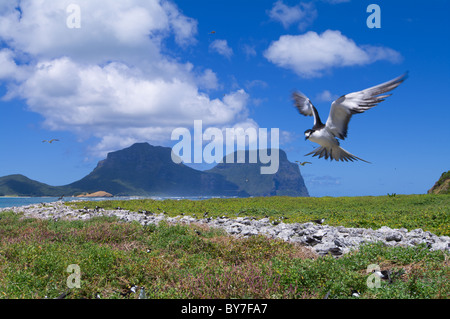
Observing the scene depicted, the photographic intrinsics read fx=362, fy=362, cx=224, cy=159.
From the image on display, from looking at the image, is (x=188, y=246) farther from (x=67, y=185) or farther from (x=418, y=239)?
(x=67, y=185)

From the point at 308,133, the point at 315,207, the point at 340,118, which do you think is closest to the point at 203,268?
the point at 308,133

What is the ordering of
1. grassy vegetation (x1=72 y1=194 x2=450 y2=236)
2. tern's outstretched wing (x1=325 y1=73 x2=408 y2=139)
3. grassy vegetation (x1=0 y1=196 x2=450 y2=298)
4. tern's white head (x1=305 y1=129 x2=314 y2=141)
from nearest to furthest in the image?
grassy vegetation (x1=0 y1=196 x2=450 y2=298)
tern's outstretched wing (x1=325 y1=73 x2=408 y2=139)
tern's white head (x1=305 y1=129 x2=314 y2=141)
grassy vegetation (x1=72 y1=194 x2=450 y2=236)

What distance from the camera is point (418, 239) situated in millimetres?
10500

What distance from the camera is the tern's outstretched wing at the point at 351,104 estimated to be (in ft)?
23.6

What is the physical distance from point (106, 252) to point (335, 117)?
19.8 ft

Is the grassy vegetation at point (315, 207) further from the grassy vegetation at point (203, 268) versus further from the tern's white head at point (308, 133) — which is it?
the tern's white head at point (308, 133)

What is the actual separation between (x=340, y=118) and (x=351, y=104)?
0.46m

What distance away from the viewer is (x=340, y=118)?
26.4 ft

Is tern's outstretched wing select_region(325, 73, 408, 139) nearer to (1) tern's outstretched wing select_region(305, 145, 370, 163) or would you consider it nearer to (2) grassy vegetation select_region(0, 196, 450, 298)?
(1) tern's outstretched wing select_region(305, 145, 370, 163)

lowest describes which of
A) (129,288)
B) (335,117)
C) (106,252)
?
(129,288)

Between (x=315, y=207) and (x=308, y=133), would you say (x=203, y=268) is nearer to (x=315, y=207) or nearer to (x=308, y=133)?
(x=308, y=133)

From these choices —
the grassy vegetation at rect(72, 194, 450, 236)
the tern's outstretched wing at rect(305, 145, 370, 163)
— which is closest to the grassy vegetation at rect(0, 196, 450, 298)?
the tern's outstretched wing at rect(305, 145, 370, 163)

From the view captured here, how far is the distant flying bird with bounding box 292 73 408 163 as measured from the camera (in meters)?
7.29
